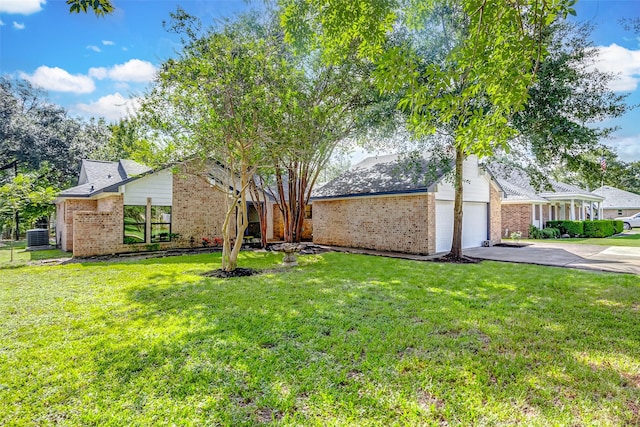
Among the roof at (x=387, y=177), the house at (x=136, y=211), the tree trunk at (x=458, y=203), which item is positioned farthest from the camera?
the house at (x=136, y=211)

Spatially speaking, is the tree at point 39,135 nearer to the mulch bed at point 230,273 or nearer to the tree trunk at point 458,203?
the mulch bed at point 230,273

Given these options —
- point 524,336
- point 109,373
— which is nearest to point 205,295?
point 109,373

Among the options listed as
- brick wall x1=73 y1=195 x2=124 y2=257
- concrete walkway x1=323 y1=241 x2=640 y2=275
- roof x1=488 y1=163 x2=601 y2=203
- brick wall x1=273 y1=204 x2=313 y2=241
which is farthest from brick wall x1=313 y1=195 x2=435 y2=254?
roof x1=488 y1=163 x2=601 y2=203

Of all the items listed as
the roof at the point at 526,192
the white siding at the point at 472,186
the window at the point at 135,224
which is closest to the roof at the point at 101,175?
the window at the point at 135,224

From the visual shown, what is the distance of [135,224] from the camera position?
13805 mm

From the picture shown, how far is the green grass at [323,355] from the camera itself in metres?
2.74

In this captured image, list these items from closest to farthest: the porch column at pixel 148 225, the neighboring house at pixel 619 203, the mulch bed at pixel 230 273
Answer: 1. the mulch bed at pixel 230 273
2. the porch column at pixel 148 225
3. the neighboring house at pixel 619 203

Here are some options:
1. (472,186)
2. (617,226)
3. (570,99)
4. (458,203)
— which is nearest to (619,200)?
(617,226)

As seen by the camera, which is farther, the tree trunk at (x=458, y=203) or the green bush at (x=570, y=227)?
the green bush at (x=570, y=227)

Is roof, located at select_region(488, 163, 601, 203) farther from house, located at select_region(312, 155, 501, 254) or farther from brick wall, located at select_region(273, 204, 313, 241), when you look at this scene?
brick wall, located at select_region(273, 204, 313, 241)

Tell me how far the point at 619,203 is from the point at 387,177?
37.4m

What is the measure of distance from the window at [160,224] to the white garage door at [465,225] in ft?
38.5

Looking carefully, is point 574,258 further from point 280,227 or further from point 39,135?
point 39,135

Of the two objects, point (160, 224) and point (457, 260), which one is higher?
point (160, 224)
